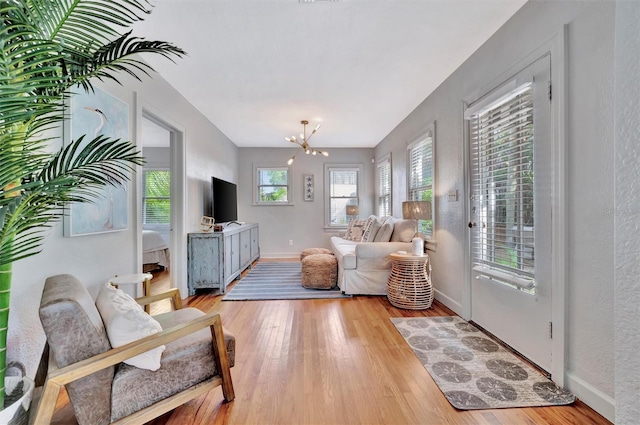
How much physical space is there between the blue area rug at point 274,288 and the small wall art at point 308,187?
6.10 ft

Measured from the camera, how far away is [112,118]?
2.11 meters

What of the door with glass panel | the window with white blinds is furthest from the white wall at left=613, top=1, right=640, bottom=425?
the window with white blinds

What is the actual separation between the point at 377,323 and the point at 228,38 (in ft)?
9.46

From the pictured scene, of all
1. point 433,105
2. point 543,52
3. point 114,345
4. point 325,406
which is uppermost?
point 433,105

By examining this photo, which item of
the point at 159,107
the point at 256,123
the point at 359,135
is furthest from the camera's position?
the point at 359,135

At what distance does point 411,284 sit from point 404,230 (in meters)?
0.86

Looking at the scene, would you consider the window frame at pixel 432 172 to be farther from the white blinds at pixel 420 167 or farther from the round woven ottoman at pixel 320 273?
the round woven ottoman at pixel 320 273

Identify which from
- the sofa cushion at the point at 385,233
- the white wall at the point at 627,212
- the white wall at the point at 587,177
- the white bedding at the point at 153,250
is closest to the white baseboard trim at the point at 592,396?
the white wall at the point at 587,177

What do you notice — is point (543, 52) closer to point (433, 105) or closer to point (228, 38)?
point (433, 105)

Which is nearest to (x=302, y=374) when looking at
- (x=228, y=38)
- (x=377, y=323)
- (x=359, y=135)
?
(x=377, y=323)

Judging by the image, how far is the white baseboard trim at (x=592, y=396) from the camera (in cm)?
138

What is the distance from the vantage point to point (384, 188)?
18.1 feet

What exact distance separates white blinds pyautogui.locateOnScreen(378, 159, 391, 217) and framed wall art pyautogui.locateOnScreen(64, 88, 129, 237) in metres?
4.15

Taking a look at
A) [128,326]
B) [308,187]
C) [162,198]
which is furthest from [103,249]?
[162,198]
